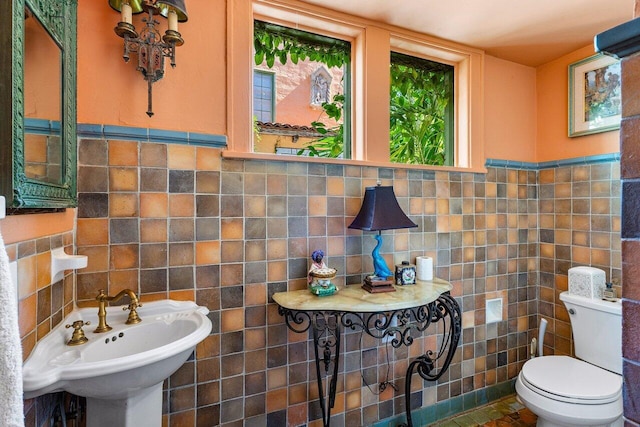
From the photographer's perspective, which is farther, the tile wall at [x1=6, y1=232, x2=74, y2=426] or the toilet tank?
the toilet tank

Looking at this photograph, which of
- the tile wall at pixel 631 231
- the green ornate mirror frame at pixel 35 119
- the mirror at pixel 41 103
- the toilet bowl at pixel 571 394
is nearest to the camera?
the tile wall at pixel 631 231

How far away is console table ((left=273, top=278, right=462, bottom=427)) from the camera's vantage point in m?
1.35

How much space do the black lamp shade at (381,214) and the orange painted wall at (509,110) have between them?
3.41ft

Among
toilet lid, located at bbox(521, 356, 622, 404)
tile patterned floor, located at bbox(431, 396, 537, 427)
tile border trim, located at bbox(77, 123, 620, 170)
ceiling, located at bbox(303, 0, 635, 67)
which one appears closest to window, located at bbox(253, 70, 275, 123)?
tile border trim, located at bbox(77, 123, 620, 170)

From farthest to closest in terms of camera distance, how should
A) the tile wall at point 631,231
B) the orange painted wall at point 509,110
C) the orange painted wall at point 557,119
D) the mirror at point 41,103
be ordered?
the orange painted wall at point 509,110 → the orange painted wall at point 557,119 → the mirror at point 41,103 → the tile wall at point 631,231

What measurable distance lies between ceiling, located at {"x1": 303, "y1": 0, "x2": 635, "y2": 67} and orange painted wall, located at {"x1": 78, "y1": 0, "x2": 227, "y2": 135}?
566mm

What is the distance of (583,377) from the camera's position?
1.62m

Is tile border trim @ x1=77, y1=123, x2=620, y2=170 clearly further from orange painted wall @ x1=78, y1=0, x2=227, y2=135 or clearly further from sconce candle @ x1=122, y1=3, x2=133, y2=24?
sconce candle @ x1=122, y1=3, x2=133, y2=24

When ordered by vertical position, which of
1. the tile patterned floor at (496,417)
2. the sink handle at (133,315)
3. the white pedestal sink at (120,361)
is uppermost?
the sink handle at (133,315)

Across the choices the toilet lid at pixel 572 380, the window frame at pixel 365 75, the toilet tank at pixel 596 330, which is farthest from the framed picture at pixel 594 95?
the toilet lid at pixel 572 380

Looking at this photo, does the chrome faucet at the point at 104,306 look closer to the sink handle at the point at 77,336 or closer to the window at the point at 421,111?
the sink handle at the point at 77,336

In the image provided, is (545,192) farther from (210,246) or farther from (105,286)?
(105,286)

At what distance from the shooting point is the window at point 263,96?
1720 millimetres

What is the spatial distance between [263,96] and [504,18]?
1.43 metres
